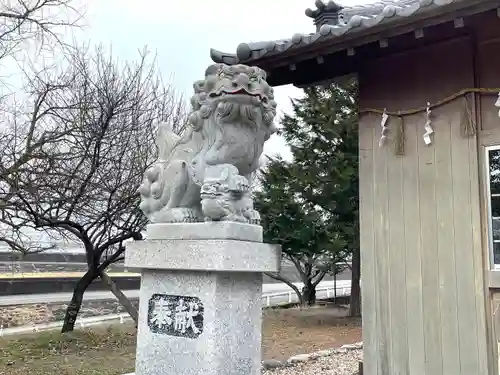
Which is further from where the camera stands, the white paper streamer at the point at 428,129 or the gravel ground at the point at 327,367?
the gravel ground at the point at 327,367

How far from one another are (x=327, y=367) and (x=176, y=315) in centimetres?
532

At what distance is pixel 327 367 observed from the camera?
800 cm

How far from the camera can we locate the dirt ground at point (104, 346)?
7.69 metres

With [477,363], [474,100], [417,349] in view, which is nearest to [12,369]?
[417,349]

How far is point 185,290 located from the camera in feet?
11.2

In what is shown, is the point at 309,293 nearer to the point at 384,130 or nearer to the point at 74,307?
the point at 74,307

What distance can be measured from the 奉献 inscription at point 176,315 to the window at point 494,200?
289cm

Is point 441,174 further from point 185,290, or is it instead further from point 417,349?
point 185,290

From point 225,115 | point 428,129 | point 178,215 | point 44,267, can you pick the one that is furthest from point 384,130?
point 44,267

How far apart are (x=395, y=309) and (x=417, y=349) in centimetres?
43

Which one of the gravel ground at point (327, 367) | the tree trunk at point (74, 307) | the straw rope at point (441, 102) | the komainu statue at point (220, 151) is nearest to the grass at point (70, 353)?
the tree trunk at point (74, 307)

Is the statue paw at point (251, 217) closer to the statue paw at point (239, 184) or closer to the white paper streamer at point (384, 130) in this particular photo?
the statue paw at point (239, 184)

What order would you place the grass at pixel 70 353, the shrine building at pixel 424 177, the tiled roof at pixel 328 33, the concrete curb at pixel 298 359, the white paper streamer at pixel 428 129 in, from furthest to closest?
1. the concrete curb at pixel 298 359
2. the grass at pixel 70 353
3. the white paper streamer at pixel 428 129
4. the shrine building at pixel 424 177
5. the tiled roof at pixel 328 33

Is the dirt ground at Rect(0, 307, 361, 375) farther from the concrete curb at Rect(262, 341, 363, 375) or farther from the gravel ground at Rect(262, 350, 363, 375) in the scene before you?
the gravel ground at Rect(262, 350, 363, 375)
